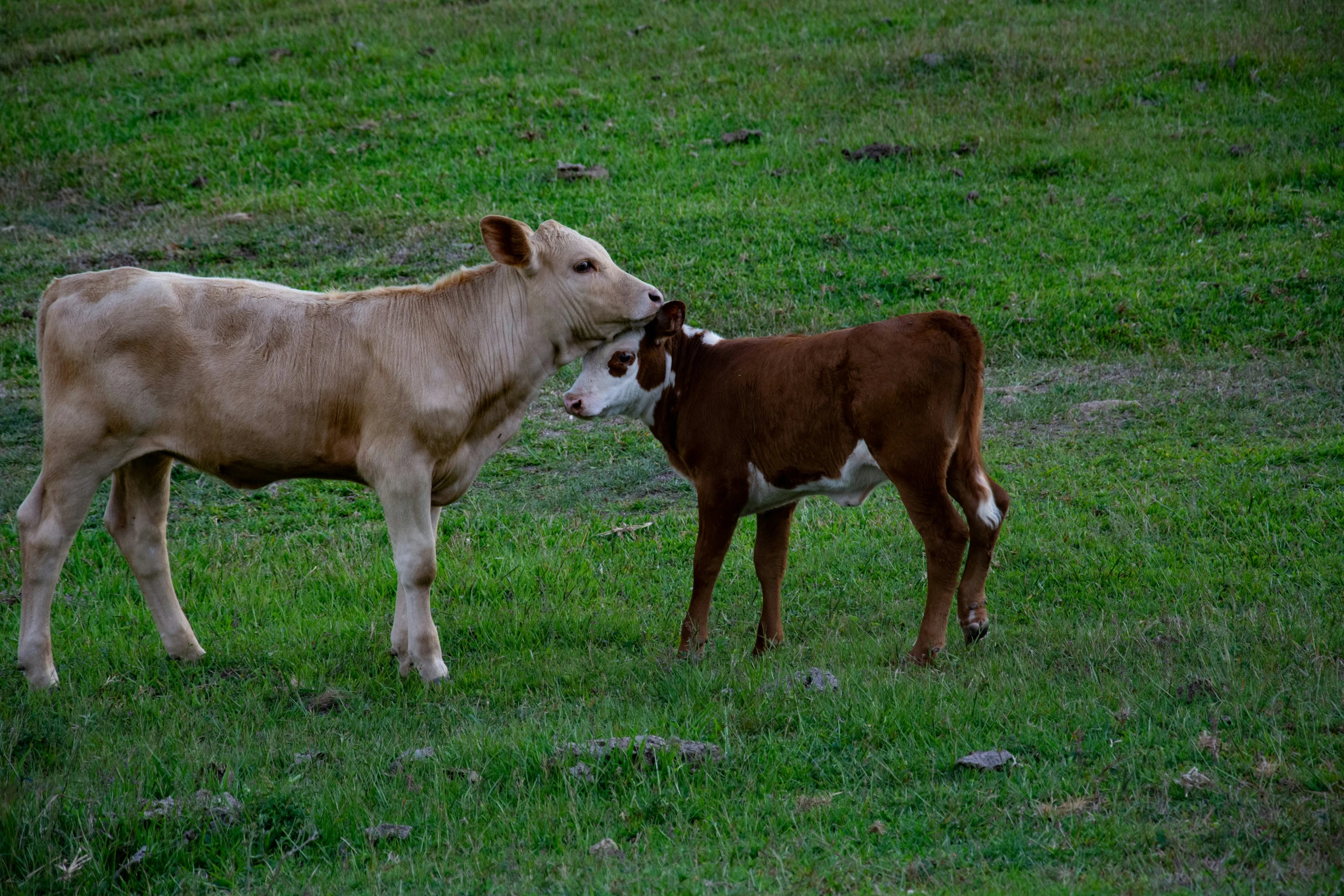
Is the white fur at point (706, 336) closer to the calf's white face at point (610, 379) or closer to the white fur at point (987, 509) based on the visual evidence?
the calf's white face at point (610, 379)

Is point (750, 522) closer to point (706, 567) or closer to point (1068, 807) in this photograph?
point (706, 567)

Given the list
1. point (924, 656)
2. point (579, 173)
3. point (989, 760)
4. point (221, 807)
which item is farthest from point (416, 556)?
point (579, 173)

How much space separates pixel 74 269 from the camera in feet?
48.6

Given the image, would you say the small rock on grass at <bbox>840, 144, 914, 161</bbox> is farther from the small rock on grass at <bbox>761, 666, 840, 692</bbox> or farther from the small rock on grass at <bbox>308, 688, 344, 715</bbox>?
the small rock on grass at <bbox>308, 688, 344, 715</bbox>

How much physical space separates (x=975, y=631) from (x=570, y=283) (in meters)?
2.84

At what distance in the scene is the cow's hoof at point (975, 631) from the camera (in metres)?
6.73

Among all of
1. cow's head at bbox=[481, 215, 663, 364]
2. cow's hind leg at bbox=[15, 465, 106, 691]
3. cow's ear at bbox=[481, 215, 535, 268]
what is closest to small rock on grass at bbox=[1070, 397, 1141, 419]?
cow's head at bbox=[481, 215, 663, 364]

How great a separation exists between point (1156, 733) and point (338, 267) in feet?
36.5

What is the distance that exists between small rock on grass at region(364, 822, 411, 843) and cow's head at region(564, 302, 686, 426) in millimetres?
2815

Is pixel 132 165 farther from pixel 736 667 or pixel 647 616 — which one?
pixel 736 667

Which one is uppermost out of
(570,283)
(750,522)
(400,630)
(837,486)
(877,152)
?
(570,283)

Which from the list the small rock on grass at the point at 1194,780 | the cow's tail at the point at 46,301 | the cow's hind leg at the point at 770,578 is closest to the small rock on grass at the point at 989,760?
the small rock on grass at the point at 1194,780

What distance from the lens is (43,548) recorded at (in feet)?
21.8

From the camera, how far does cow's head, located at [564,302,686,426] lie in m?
7.12
